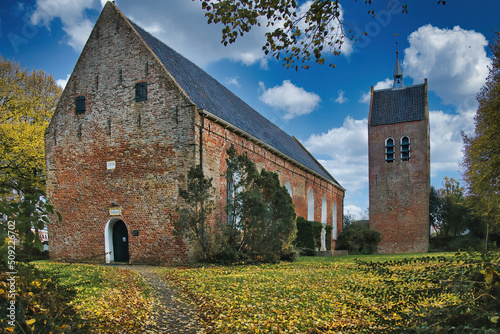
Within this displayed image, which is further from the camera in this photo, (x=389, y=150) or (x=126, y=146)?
(x=389, y=150)

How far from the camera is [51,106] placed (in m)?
26.5

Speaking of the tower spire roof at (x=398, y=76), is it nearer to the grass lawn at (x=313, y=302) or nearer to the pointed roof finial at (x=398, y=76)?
the pointed roof finial at (x=398, y=76)

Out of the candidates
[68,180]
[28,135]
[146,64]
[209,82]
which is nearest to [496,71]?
[209,82]

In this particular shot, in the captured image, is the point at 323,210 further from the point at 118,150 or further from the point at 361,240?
the point at 118,150

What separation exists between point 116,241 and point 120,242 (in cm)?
24

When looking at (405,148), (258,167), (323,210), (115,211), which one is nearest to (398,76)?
(405,148)

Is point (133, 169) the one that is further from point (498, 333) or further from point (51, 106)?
point (498, 333)

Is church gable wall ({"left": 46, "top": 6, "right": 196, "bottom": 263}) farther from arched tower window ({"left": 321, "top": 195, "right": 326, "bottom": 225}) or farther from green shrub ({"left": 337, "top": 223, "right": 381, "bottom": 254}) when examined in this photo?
arched tower window ({"left": 321, "top": 195, "right": 326, "bottom": 225})

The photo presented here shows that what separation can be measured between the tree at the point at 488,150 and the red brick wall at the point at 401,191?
28.1ft

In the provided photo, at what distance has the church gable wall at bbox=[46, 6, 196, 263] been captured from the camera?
16.7 metres

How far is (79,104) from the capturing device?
63.6 ft

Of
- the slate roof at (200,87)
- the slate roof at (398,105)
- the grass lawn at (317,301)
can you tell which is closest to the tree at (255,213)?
the slate roof at (200,87)

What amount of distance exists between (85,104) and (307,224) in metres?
16.0

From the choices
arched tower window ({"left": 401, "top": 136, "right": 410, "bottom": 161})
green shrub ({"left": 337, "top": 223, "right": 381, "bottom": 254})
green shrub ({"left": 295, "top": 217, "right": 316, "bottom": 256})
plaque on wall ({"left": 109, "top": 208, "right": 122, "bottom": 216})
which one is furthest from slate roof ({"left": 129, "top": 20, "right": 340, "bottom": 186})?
arched tower window ({"left": 401, "top": 136, "right": 410, "bottom": 161})
